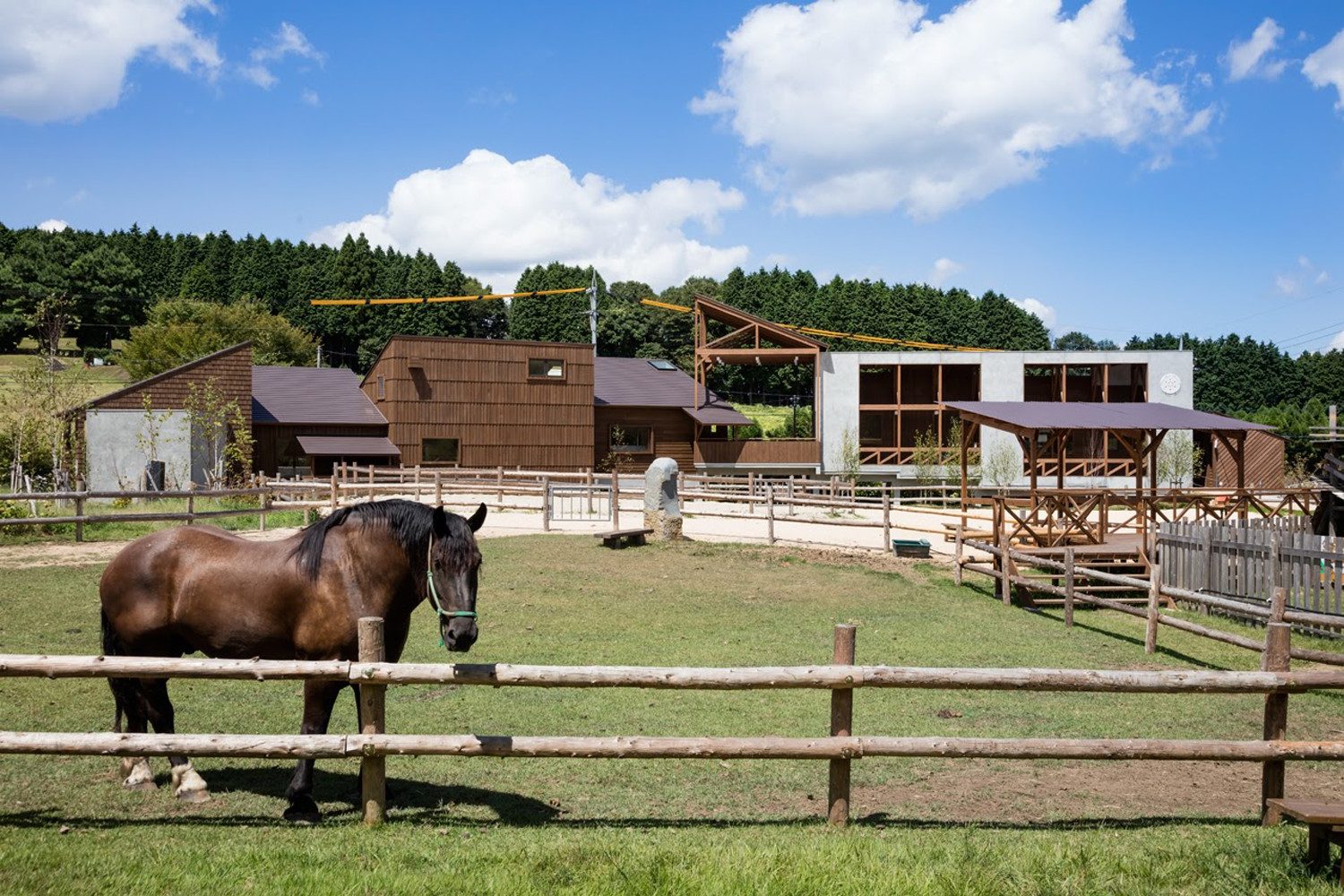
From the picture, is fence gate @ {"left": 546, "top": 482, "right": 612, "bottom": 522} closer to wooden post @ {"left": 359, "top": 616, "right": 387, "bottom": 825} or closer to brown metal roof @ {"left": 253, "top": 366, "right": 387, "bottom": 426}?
brown metal roof @ {"left": 253, "top": 366, "right": 387, "bottom": 426}

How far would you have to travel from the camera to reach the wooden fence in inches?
220

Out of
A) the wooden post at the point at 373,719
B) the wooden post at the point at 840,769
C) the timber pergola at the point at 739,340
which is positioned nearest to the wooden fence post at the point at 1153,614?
the wooden post at the point at 840,769

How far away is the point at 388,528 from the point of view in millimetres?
6383

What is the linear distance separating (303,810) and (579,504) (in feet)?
79.2

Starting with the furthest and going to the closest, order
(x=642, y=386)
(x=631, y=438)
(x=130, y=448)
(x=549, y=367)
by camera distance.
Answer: (x=642, y=386)
(x=631, y=438)
(x=549, y=367)
(x=130, y=448)

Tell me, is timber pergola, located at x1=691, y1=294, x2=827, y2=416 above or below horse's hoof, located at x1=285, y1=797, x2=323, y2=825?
above

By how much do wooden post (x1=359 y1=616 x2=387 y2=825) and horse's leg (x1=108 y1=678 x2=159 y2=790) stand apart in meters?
1.64

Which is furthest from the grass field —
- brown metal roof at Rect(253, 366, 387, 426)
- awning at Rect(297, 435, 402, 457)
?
brown metal roof at Rect(253, 366, 387, 426)

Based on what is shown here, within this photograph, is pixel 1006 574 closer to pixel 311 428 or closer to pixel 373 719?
pixel 373 719

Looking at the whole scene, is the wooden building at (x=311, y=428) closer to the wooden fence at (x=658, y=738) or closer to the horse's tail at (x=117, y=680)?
the horse's tail at (x=117, y=680)

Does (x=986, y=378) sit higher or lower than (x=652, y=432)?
higher

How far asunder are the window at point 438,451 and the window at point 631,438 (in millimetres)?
7813

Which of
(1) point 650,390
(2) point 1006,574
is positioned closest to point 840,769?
(2) point 1006,574

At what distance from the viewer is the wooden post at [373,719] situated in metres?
5.67
